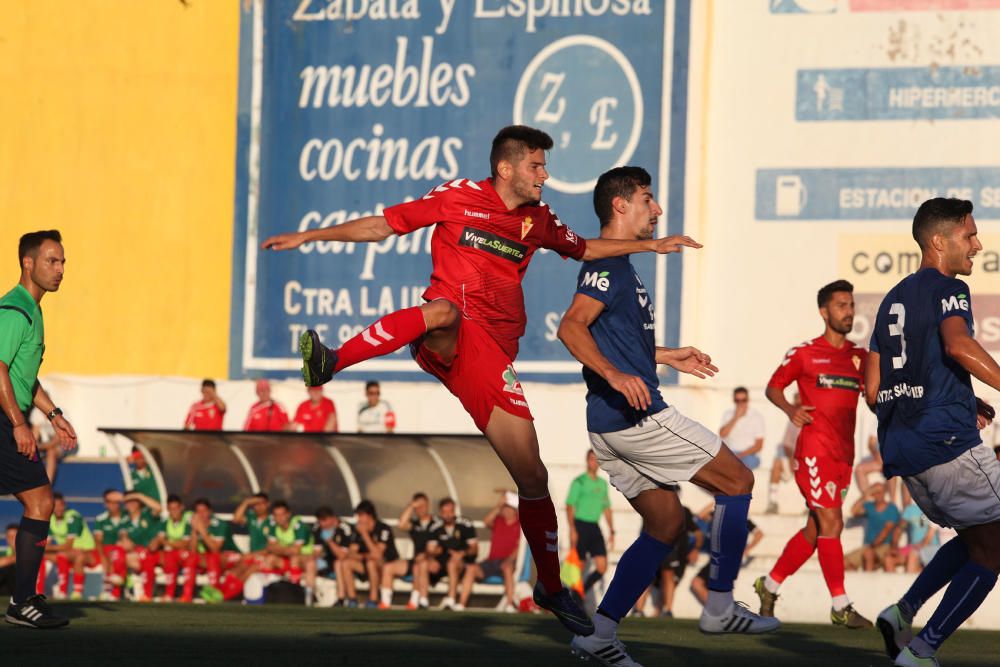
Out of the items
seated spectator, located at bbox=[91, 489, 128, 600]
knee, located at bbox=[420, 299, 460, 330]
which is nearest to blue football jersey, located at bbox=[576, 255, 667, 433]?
knee, located at bbox=[420, 299, 460, 330]

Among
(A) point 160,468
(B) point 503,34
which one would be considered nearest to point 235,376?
(A) point 160,468

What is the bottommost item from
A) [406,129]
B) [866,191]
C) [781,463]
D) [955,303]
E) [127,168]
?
[781,463]

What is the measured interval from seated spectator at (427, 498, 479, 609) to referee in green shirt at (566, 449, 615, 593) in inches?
40.1

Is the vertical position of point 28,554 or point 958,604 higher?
point 958,604

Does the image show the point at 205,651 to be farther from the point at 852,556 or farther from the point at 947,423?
the point at 852,556

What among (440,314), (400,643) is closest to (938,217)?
(440,314)

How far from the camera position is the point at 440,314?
23.7 feet

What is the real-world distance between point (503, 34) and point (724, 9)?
2.75 metres

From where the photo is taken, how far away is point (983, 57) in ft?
58.6

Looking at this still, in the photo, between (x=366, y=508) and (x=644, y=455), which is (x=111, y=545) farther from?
(x=644, y=455)

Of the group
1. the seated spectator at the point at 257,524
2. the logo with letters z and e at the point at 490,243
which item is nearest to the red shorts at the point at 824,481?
the logo with letters z and e at the point at 490,243

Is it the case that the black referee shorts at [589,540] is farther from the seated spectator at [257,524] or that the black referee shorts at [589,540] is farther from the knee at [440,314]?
the knee at [440,314]

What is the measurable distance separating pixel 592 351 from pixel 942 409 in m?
1.56

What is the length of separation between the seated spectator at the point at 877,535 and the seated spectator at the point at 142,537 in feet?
23.7
